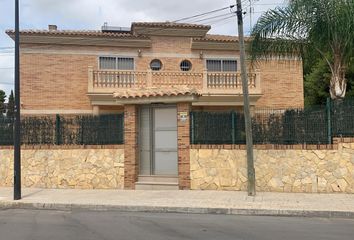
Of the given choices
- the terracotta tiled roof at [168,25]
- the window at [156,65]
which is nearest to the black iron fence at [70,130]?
the terracotta tiled roof at [168,25]

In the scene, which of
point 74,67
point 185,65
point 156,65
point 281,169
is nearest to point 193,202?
point 281,169

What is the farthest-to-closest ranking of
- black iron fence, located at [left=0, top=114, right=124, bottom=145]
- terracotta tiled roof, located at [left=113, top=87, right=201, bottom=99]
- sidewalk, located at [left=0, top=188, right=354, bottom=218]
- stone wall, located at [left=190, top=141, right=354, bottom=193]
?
black iron fence, located at [left=0, top=114, right=124, bottom=145], terracotta tiled roof, located at [left=113, top=87, right=201, bottom=99], stone wall, located at [left=190, top=141, right=354, bottom=193], sidewalk, located at [left=0, top=188, right=354, bottom=218]

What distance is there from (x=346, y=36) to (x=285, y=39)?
1955 millimetres

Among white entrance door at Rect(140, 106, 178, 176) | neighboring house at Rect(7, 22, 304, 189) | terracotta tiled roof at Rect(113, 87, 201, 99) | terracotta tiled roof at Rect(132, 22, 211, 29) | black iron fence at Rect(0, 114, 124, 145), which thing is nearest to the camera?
terracotta tiled roof at Rect(113, 87, 201, 99)

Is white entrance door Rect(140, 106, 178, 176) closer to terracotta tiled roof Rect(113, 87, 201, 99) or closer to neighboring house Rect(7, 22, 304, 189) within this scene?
terracotta tiled roof Rect(113, 87, 201, 99)

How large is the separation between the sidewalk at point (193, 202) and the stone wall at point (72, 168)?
3.21ft

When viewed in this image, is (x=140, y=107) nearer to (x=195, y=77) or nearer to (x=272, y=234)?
(x=272, y=234)

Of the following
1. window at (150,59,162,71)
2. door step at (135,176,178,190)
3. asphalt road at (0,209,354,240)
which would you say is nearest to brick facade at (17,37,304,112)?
window at (150,59,162,71)

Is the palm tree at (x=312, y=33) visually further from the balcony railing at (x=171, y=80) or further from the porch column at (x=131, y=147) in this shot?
the balcony railing at (x=171, y=80)

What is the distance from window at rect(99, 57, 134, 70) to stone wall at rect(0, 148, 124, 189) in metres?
11.4

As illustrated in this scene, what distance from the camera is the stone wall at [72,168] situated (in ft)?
51.4

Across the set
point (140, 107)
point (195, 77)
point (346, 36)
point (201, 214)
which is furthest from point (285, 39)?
point (195, 77)

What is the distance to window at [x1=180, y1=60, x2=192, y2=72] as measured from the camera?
1100 inches

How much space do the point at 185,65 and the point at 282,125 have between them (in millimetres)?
14217
